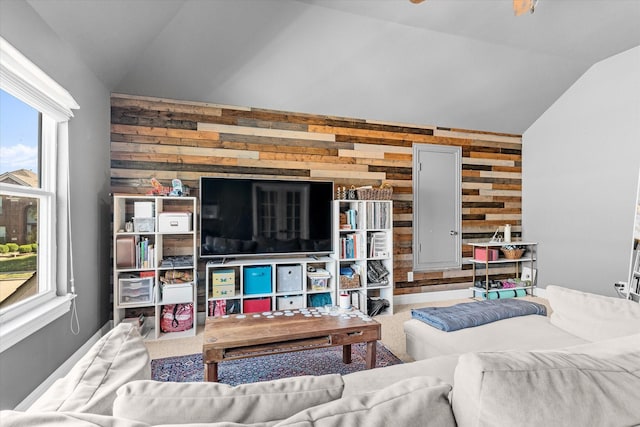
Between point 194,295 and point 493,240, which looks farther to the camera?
point 493,240

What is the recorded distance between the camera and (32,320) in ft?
6.15

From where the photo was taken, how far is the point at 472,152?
15.3 feet

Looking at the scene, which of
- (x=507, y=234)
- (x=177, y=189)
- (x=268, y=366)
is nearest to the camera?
(x=268, y=366)

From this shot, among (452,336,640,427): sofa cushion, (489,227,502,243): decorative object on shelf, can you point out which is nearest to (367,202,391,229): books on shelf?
(489,227,502,243): decorative object on shelf

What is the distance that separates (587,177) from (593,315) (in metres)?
3.07

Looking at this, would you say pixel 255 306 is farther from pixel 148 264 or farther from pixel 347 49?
pixel 347 49

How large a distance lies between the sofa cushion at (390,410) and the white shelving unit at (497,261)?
3985mm

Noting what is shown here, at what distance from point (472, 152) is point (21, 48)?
15.9 feet

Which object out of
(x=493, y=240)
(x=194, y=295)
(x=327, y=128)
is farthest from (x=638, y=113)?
(x=194, y=295)

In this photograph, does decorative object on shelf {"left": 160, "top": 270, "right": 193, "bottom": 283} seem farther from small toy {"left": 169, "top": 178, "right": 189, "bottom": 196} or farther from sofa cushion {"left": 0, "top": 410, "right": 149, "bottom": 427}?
sofa cushion {"left": 0, "top": 410, "right": 149, "bottom": 427}

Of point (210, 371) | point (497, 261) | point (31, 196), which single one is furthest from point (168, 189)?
point (497, 261)

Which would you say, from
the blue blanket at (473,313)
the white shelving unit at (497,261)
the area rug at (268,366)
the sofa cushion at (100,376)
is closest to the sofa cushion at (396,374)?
the sofa cushion at (100,376)

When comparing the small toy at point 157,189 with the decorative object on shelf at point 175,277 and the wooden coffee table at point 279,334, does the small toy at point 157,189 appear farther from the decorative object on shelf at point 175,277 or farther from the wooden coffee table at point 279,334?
the wooden coffee table at point 279,334

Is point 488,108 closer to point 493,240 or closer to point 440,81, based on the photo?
point 440,81
